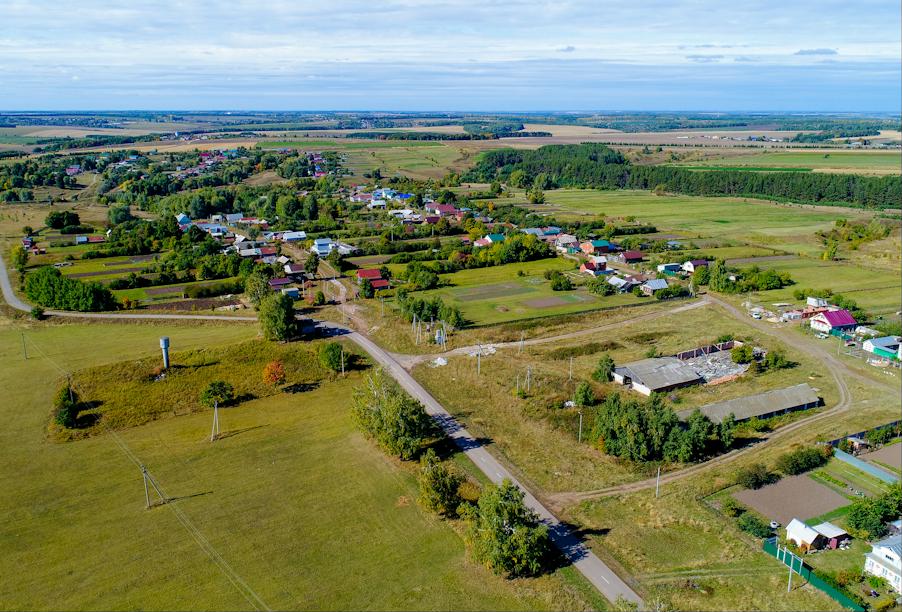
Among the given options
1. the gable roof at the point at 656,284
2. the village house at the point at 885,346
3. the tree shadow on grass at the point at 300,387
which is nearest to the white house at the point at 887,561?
the village house at the point at 885,346

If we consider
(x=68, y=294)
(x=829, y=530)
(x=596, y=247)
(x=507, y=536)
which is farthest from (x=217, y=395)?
(x=596, y=247)

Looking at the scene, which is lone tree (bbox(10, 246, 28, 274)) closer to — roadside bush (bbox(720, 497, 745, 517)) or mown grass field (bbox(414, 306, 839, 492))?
mown grass field (bbox(414, 306, 839, 492))

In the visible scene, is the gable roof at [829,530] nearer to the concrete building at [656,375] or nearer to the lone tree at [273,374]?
the concrete building at [656,375]

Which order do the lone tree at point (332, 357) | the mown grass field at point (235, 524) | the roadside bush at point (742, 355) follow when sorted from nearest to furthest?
1. the mown grass field at point (235, 524)
2. the lone tree at point (332, 357)
3. the roadside bush at point (742, 355)

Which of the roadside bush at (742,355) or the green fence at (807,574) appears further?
the roadside bush at (742,355)

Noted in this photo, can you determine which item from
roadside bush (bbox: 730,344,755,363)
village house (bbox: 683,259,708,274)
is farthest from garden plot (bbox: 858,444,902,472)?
village house (bbox: 683,259,708,274)

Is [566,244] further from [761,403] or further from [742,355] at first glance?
[761,403]

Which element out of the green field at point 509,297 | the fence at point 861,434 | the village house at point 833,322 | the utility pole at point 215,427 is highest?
the village house at point 833,322
